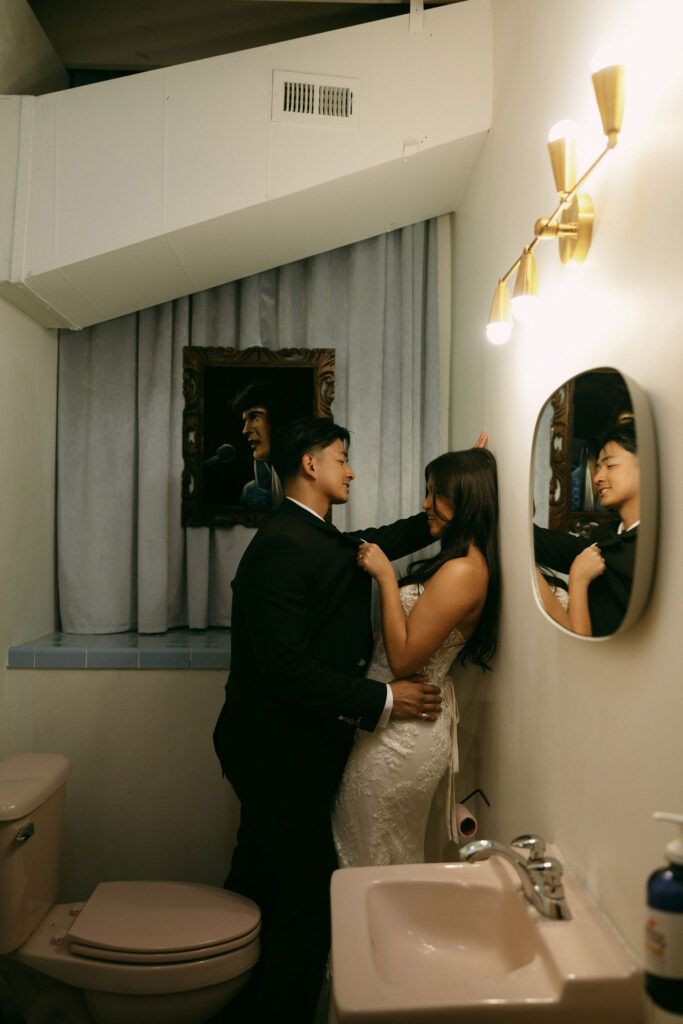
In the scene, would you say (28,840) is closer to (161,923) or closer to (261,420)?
(161,923)

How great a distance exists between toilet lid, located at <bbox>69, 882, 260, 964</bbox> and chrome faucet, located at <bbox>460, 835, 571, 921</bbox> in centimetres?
91

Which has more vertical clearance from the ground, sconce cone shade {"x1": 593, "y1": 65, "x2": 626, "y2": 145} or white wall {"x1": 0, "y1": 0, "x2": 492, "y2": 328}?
white wall {"x1": 0, "y1": 0, "x2": 492, "y2": 328}

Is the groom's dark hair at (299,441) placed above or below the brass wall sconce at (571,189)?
below

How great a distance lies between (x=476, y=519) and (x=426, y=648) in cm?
38

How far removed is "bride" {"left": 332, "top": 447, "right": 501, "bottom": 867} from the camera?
1.88m

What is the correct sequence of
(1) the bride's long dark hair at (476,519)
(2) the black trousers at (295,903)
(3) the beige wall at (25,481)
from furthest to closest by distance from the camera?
1. (3) the beige wall at (25,481)
2. (1) the bride's long dark hair at (476,519)
3. (2) the black trousers at (295,903)

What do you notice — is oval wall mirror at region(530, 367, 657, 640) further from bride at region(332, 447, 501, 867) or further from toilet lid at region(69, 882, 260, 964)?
toilet lid at region(69, 882, 260, 964)

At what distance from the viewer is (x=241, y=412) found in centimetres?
270

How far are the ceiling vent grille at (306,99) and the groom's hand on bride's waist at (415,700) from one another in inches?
65.5

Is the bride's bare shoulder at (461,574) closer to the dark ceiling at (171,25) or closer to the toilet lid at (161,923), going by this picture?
the toilet lid at (161,923)

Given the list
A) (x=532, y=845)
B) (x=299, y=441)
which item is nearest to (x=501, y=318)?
(x=299, y=441)

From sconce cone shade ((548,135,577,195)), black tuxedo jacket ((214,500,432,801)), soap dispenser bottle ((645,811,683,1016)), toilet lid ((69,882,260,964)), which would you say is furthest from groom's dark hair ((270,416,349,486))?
soap dispenser bottle ((645,811,683,1016))

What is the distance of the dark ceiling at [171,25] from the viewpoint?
2.58 m

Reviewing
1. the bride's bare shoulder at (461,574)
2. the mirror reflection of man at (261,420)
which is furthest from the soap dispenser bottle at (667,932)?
the mirror reflection of man at (261,420)
